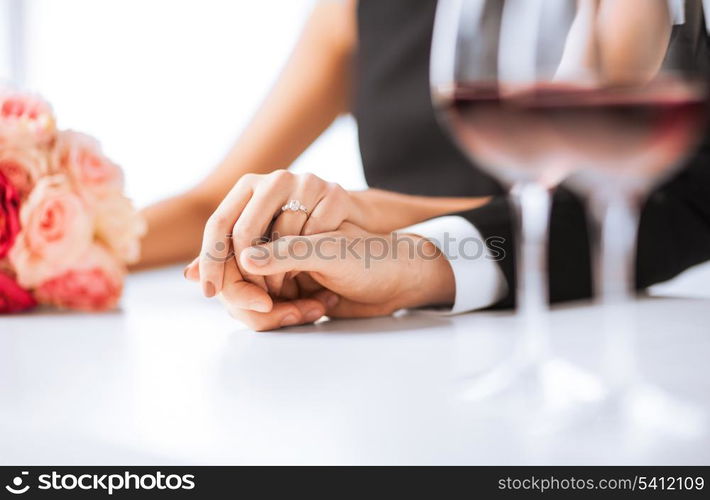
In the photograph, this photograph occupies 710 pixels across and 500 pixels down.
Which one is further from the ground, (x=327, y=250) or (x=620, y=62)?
(x=620, y=62)

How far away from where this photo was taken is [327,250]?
0.67 metres

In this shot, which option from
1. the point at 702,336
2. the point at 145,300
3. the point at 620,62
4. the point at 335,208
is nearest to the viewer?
the point at 620,62

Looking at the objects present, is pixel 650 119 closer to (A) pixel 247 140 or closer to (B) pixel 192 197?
(B) pixel 192 197

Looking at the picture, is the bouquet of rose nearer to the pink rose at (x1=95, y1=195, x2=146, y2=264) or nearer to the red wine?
the pink rose at (x1=95, y1=195, x2=146, y2=264)

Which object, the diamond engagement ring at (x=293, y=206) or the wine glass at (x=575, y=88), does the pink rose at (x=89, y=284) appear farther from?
the wine glass at (x=575, y=88)

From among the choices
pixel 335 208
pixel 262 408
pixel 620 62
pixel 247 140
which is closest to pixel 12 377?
pixel 262 408

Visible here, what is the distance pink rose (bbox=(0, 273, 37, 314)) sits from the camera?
780 millimetres

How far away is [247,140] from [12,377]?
3.44 ft

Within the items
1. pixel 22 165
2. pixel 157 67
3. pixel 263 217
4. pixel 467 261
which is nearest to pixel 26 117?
pixel 22 165

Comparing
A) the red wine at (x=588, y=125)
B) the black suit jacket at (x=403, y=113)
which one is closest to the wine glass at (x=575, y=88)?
the red wine at (x=588, y=125)

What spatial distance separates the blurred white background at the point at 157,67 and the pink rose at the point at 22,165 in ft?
9.44

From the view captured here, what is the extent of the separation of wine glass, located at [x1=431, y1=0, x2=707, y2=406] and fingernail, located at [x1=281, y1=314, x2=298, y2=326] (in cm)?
31
